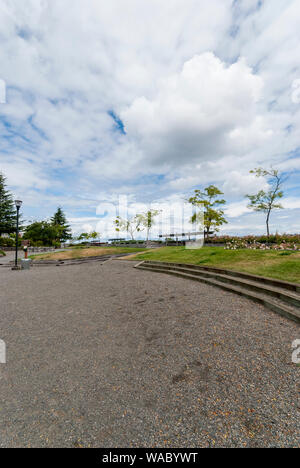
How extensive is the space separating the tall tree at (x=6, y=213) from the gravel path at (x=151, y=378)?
44858mm

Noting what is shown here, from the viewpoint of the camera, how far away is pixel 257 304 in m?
4.85

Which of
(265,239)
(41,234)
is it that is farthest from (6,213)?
(265,239)

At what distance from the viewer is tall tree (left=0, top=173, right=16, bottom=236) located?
132 ft

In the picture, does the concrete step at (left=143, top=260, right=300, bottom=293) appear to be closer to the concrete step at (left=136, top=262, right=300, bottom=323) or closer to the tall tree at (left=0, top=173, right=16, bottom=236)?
the concrete step at (left=136, top=262, right=300, bottom=323)

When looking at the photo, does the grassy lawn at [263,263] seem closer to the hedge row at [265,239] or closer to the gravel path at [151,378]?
the gravel path at [151,378]

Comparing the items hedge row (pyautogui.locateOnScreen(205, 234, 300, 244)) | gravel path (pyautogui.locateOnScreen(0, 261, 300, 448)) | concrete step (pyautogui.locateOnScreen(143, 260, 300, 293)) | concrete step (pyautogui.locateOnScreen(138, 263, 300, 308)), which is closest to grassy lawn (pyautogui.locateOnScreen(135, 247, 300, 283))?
concrete step (pyautogui.locateOnScreen(143, 260, 300, 293))

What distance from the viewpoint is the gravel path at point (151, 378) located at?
1902 mm

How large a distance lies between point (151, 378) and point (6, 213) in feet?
166

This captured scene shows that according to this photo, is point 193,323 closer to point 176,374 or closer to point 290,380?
point 176,374

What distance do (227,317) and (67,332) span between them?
11.8 ft

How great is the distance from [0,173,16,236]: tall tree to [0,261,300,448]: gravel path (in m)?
44.9

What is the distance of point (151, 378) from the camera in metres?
2.61

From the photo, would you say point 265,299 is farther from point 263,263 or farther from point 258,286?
point 263,263
